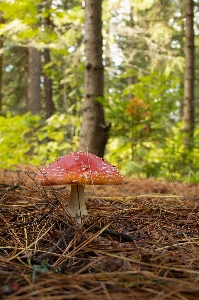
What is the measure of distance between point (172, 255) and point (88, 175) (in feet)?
2.18

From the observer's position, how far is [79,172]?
1.82 metres

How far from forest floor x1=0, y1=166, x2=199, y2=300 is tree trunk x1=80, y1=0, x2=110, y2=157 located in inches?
107

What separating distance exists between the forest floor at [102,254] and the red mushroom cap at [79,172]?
209 millimetres

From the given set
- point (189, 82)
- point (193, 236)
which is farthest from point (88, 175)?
point (189, 82)

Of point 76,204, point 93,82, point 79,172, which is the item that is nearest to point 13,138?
point 93,82

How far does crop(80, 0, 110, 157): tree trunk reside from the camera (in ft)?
16.4

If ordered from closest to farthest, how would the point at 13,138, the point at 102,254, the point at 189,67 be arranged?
the point at 102,254 → the point at 189,67 → the point at 13,138

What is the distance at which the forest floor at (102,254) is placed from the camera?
102 cm

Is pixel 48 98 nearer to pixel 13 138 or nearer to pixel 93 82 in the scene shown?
pixel 13 138

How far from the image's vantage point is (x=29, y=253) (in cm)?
138

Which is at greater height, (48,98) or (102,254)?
(48,98)

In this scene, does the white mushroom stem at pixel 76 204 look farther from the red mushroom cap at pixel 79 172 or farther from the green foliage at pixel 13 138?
the green foliage at pixel 13 138

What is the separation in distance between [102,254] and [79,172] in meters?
0.55

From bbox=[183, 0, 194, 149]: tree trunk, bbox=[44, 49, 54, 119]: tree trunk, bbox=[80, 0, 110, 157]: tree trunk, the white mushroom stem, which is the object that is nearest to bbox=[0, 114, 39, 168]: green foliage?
bbox=[80, 0, 110, 157]: tree trunk
